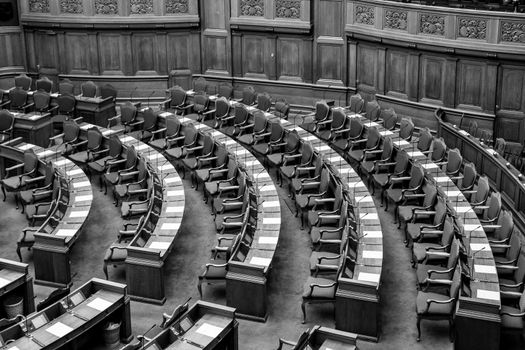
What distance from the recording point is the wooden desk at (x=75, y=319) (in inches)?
A: 413

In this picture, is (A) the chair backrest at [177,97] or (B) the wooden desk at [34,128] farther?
(A) the chair backrest at [177,97]

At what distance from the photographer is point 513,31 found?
18172mm

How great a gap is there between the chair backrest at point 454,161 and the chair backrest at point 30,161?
27.1ft

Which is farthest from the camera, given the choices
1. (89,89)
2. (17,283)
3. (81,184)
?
(89,89)

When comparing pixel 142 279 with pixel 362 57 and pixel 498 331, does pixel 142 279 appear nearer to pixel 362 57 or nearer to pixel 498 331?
pixel 498 331

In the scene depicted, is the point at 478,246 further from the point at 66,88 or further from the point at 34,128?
the point at 66,88

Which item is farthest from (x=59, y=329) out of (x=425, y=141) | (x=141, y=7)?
(x=141, y=7)

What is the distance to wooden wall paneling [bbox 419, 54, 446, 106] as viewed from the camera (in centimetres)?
1981

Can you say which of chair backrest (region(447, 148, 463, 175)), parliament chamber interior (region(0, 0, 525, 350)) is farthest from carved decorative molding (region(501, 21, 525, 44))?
chair backrest (region(447, 148, 463, 175))

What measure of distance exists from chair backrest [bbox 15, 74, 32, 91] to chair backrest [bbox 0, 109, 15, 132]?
3.41 m

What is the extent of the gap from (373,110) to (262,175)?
4609 mm

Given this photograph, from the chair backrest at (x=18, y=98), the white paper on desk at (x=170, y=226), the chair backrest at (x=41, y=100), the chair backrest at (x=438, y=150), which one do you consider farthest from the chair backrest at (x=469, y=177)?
the chair backrest at (x=18, y=98)

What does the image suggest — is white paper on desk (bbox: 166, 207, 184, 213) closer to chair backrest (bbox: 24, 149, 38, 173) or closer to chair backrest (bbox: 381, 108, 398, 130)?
chair backrest (bbox: 24, 149, 38, 173)

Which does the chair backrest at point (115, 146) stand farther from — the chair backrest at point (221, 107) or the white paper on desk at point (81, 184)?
the chair backrest at point (221, 107)
